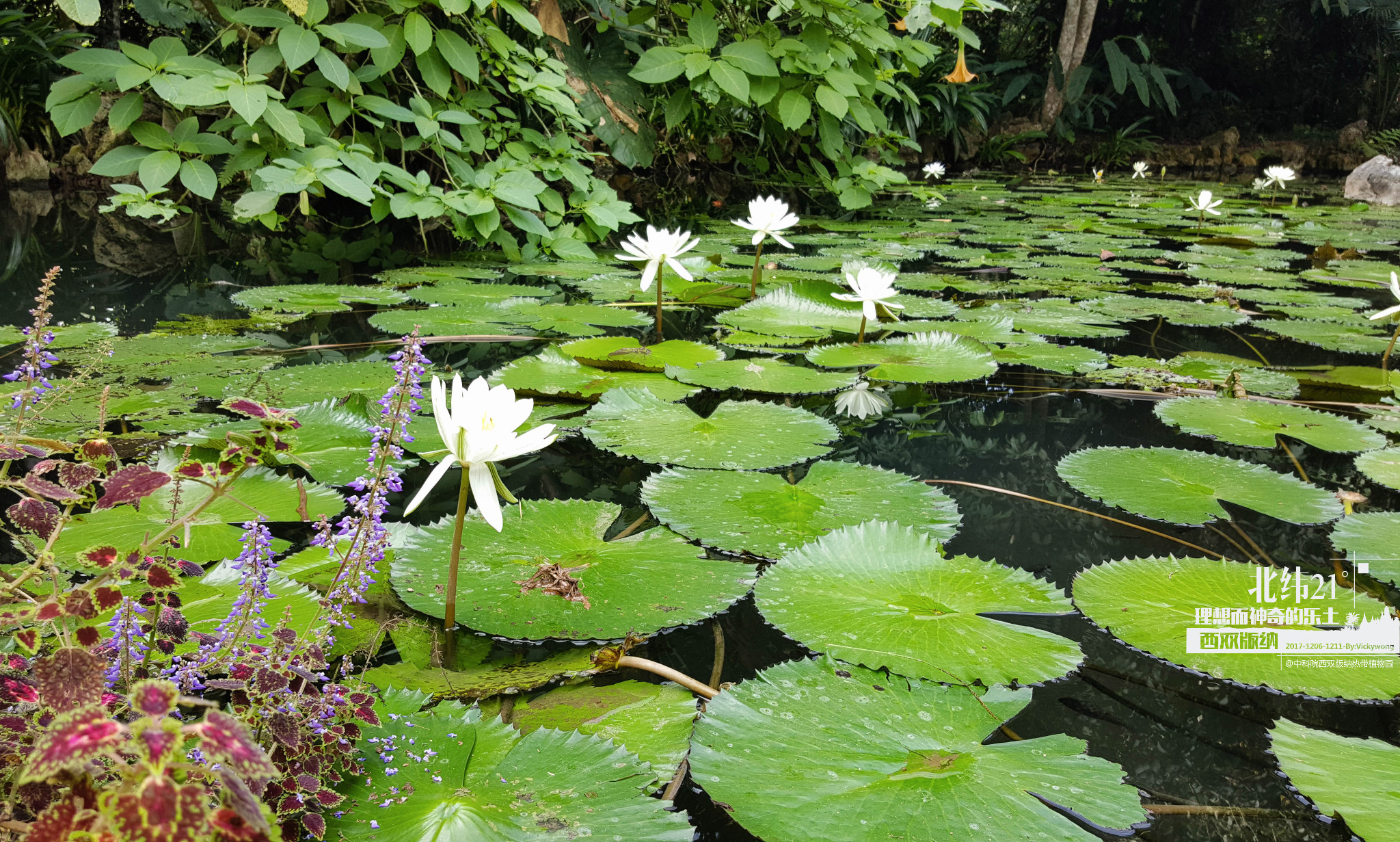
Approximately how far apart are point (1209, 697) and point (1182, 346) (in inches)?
70.1

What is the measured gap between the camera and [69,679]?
407 mm

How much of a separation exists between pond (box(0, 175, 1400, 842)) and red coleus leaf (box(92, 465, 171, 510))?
7 cm

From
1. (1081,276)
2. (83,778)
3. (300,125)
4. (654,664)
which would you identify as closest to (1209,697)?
(654,664)

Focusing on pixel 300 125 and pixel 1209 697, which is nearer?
pixel 1209 697

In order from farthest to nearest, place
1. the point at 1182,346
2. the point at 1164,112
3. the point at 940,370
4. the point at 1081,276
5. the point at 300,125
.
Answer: the point at 1164,112 → the point at 1081,276 → the point at 300,125 → the point at 1182,346 → the point at 940,370

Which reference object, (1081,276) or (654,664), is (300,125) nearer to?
(654,664)

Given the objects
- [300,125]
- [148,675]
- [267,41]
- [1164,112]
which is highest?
[1164,112]

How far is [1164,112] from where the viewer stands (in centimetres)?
1212

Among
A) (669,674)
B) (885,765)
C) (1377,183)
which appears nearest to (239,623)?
(669,674)

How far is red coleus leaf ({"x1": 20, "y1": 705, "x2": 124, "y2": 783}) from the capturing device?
1.02ft

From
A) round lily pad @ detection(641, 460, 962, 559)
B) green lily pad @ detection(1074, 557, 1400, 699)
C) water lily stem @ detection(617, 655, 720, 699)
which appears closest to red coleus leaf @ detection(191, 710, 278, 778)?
water lily stem @ detection(617, 655, 720, 699)

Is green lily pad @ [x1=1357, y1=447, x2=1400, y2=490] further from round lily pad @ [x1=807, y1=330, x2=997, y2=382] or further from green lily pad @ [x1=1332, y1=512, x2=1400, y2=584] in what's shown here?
round lily pad @ [x1=807, y1=330, x2=997, y2=382]

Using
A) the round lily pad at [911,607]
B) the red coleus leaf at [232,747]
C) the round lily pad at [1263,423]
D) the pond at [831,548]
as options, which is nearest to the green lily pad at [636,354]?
the pond at [831,548]

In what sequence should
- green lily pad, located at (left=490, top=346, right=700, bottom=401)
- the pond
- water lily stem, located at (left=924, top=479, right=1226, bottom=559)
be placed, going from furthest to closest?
green lily pad, located at (left=490, top=346, right=700, bottom=401) → water lily stem, located at (left=924, top=479, right=1226, bottom=559) → the pond
